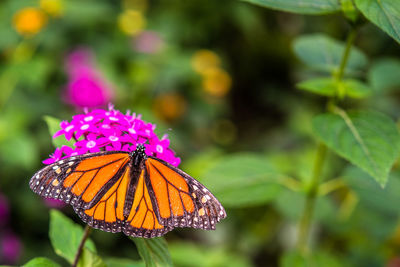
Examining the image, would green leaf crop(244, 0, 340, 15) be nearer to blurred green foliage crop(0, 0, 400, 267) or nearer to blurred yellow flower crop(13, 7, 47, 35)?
blurred green foliage crop(0, 0, 400, 267)

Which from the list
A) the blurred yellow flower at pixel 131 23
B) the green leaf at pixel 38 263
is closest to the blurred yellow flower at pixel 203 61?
the blurred yellow flower at pixel 131 23

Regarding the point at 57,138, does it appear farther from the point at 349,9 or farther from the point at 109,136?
the point at 349,9

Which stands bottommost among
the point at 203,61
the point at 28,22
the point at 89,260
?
the point at 89,260

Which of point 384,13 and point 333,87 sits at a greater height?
point 384,13

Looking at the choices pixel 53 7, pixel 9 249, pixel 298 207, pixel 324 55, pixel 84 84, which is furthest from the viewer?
pixel 53 7

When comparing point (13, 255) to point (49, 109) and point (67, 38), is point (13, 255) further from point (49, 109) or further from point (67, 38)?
point (67, 38)

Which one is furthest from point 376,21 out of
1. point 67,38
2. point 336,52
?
point 67,38

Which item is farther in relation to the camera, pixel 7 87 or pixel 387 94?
pixel 387 94

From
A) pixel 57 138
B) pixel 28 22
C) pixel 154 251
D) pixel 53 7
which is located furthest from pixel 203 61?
pixel 154 251
